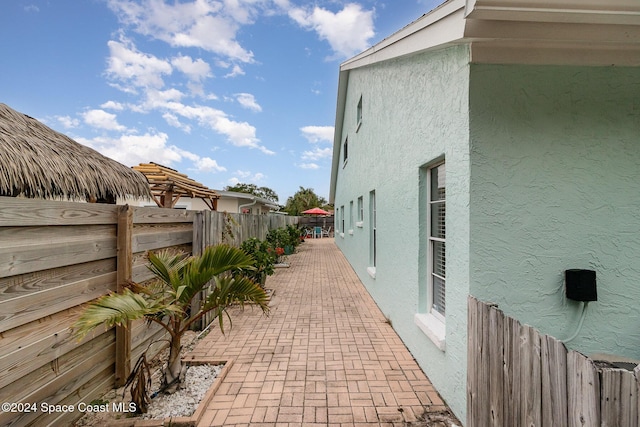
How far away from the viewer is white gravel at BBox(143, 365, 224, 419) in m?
2.65

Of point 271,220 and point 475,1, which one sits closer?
point 475,1

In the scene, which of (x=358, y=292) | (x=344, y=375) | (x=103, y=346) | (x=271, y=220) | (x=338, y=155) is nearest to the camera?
(x=103, y=346)

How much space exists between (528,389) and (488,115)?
1.93 m

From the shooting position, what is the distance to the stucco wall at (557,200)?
2408 millimetres

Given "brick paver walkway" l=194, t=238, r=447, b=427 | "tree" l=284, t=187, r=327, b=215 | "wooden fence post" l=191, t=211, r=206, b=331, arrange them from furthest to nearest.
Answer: "tree" l=284, t=187, r=327, b=215 → "wooden fence post" l=191, t=211, r=206, b=331 → "brick paver walkway" l=194, t=238, r=447, b=427

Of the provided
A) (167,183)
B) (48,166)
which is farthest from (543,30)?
(167,183)

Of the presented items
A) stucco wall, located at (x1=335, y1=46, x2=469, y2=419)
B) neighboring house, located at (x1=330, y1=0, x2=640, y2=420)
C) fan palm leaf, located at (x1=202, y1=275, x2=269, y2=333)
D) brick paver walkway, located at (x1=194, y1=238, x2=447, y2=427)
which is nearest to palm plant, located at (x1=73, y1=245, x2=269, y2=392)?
fan palm leaf, located at (x1=202, y1=275, x2=269, y2=333)

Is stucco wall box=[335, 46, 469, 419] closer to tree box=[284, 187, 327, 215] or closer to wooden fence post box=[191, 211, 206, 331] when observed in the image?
wooden fence post box=[191, 211, 206, 331]

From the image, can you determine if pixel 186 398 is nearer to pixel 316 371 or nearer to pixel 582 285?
pixel 316 371

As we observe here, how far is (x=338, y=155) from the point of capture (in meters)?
16.7

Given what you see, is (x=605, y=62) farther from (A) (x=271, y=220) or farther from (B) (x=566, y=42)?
(A) (x=271, y=220)

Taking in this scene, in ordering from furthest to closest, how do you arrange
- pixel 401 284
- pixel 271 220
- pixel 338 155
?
pixel 338 155 → pixel 271 220 → pixel 401 284

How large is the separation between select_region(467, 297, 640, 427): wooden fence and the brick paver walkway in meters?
0.89

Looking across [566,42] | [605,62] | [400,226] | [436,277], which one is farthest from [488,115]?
[400,226]
